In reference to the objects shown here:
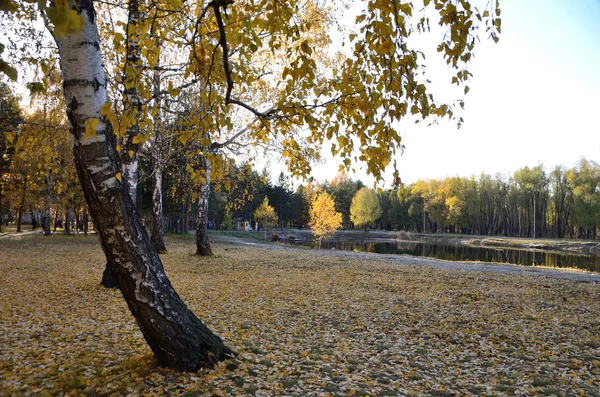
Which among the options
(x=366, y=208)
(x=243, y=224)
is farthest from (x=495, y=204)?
(x=243, y=224)

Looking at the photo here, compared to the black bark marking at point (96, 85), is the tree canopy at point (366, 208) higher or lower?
higher

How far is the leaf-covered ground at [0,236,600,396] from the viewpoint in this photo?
380 cm

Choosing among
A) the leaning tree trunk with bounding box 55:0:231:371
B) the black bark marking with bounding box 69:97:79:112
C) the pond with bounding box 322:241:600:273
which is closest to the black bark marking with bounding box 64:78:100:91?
the leaning tree trunk with bounding box 55:0:231:371

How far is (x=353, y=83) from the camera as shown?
3.43 metres

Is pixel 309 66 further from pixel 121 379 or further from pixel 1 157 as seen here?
pixel 1 157

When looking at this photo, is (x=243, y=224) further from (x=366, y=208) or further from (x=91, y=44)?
(x=91, y=44)

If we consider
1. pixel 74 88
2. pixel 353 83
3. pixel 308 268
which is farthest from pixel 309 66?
pixel 308 268

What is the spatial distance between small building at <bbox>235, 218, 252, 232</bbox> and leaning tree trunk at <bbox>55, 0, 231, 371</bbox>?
207 ft

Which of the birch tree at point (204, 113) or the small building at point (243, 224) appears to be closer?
the birch tree at point (204, 113)

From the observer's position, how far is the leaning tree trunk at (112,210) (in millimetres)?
3311

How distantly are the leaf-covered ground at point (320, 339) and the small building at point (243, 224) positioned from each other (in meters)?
57.1

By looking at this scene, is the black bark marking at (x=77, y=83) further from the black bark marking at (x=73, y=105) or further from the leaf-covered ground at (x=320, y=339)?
the leaf-covered ground at (x=320, y=339)

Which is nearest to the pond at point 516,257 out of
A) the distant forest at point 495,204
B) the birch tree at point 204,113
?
the distant forest at point 495,204

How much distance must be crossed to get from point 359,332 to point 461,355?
1451 mm
